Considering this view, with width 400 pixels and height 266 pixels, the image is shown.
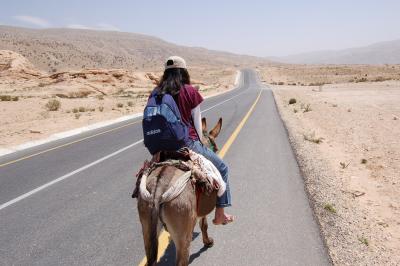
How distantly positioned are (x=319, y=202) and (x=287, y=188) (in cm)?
92

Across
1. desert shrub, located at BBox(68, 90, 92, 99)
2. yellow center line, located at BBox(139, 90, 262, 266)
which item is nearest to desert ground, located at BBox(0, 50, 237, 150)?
desert shrub, located at BBox(68, 90, 92, 99)

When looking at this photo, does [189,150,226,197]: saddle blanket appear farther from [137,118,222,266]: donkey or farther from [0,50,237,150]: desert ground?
[0,50,237,150]: desert ground

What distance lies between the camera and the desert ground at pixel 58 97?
754 inches

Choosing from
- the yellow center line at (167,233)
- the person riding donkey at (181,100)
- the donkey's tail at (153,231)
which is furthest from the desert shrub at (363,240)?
the donkey's tail at (153,231)

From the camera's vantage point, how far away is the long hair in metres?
3.77

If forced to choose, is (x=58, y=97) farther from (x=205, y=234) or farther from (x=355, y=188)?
(x=205, y=234)

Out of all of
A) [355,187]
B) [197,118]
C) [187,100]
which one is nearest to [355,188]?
[355,187]

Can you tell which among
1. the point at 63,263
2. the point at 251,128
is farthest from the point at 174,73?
the point at 251,128

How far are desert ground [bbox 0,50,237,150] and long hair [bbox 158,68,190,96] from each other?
12190mm

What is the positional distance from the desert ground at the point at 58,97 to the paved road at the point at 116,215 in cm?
632

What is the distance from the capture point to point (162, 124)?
3.56 m

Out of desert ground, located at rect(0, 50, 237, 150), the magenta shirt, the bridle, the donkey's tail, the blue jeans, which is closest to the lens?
the donkey's tail

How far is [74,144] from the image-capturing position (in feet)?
45.1

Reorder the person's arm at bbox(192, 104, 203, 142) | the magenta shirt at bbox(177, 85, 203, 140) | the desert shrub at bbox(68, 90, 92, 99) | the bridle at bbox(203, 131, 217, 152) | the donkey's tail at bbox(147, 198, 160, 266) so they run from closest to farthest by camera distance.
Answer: the donkey's tail at bbox(147, 198, 160, 266) → the magenta shirt at bbox(177, 85, 203, 140) → the person's arm at bbox(192, 104, 203, 142) → the bridle at bbox(203, 131, 217, 152) → the desert shrub at bbox(68, 90, 92, 99)
